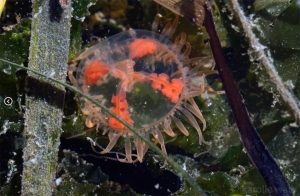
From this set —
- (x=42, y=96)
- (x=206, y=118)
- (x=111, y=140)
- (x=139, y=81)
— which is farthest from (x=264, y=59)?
(x=42, y=96)

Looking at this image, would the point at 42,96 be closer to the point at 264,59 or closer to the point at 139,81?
the point at 139,81

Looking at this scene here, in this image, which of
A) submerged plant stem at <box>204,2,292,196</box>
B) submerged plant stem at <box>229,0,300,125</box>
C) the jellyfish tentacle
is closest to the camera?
submerged plant stem at <box>204,2,292,196</box>

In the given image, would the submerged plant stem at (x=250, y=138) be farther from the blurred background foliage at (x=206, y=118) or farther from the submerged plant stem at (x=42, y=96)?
the submerged plant stem at (x=42, y=96)

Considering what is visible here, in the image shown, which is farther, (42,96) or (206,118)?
(206,118)

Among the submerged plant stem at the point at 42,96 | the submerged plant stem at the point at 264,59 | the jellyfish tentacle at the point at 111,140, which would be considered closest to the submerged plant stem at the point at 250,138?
the submerged plant stem at the point at 264,59

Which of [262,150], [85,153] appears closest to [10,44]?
[85,153]

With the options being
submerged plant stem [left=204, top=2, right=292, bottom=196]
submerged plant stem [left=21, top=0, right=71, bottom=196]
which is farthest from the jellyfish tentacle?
submerged plant stem [left=204, top=2, right=292, bottom=196]

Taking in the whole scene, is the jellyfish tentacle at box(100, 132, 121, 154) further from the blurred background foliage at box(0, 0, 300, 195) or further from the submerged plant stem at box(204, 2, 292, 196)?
the submerged plant stem at box(204, 2, 292, 196)
